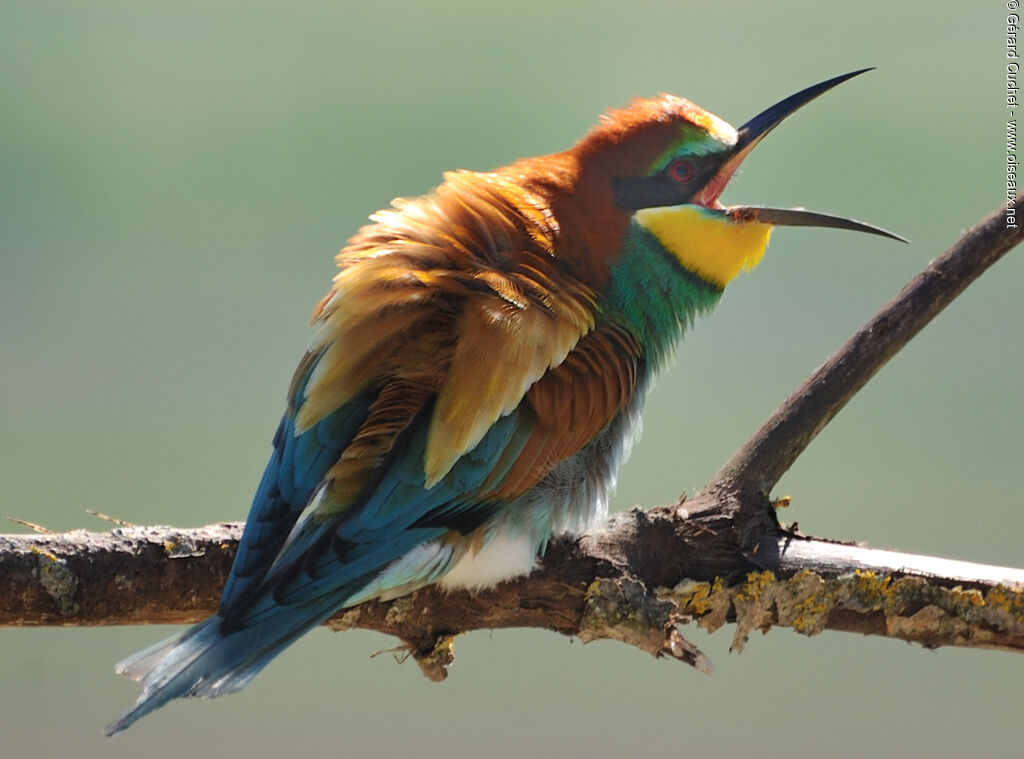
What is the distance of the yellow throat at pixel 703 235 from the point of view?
4.89 ft

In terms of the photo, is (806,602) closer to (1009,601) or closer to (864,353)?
(1009,601)

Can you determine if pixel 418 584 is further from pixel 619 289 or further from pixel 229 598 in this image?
pixel 619 289

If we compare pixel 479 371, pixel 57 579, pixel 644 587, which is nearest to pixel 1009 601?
pixel 644 587

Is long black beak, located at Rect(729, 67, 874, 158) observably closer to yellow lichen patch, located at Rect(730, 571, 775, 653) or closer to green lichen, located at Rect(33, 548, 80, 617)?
yellow lichen patch, located at Rect(730, 571, 775, 653)

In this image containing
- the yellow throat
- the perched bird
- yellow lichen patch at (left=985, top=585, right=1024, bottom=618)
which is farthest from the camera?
the yellow throat

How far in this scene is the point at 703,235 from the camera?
4.92ft

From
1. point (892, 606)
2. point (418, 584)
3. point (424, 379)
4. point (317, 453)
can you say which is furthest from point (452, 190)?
point (892, 606)

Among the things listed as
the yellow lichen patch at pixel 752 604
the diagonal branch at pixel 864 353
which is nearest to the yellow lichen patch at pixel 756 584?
the yellow lichen patch at pixel 752 604

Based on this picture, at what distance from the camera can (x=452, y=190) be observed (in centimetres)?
146

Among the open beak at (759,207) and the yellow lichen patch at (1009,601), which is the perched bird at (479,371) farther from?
the yellow lichen patch at (1009,601)

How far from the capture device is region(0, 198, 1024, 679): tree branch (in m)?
1.30

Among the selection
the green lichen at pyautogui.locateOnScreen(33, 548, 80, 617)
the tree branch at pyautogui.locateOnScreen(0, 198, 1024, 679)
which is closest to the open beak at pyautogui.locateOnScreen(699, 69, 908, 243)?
the tree branch at pyautogui.locateOnScreen(0, 198, 1024, 679)

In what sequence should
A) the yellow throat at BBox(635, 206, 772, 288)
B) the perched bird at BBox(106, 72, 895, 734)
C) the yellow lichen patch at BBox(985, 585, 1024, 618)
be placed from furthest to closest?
the yellow throat at BBox(635, 206, 772, 288), the yellow lichen patch at BBox(985, 585, 1024, 618), the perched bird at BBox(106, 72, 895, 734)

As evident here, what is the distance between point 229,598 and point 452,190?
21.9 inches
